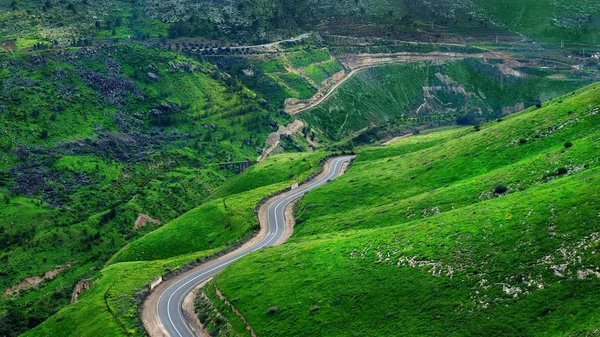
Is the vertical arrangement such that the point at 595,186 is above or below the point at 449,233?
above

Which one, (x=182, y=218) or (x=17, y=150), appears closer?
(x=182, y=218)

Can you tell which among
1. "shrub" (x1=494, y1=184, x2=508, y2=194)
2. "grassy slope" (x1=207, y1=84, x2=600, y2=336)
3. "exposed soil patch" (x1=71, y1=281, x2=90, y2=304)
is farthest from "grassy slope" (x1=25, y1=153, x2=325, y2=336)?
"shrub" (x1=494, y1=184, x2=508, y2=194)

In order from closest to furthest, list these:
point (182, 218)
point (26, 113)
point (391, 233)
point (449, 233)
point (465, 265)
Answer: point (465, 265) < point (449, 233) < point (391, 233) < point (182, 218) < point (26, 113)

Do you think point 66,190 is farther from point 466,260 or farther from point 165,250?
point 466,260

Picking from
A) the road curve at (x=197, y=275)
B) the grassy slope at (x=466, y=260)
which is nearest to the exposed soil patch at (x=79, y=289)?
the road curve at (x=197, y=275)

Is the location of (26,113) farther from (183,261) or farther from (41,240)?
(183,261)

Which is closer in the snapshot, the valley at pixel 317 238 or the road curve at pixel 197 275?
the valley at pixel 317 238

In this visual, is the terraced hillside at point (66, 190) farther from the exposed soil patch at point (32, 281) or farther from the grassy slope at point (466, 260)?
the grassy slope at point (466, 260)

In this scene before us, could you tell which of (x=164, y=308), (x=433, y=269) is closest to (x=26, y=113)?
(x=164, y=308)
